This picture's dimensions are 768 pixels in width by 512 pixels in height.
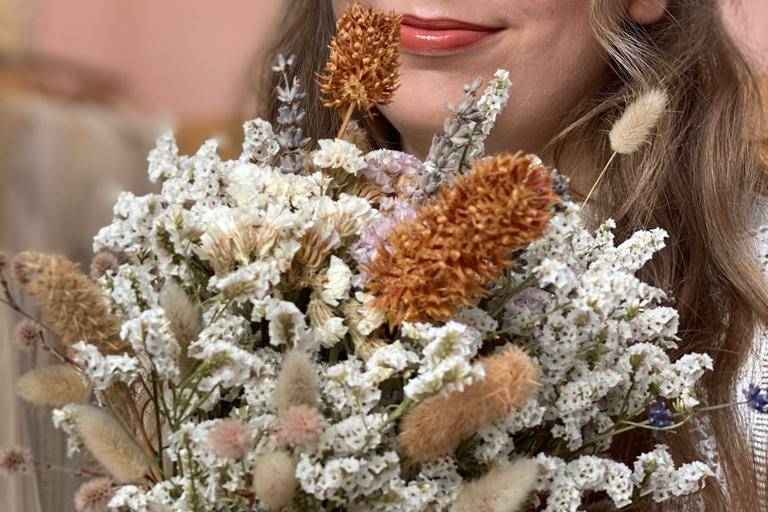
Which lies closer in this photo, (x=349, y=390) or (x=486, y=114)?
(x=349, y=390)

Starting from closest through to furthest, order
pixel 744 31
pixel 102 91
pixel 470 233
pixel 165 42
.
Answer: pixel 470 233 < pixel 744 31 < pixel 102 91 < pixel 165 42

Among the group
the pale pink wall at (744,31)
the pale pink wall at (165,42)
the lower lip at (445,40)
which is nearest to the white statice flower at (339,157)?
the lower lip at (445,40)

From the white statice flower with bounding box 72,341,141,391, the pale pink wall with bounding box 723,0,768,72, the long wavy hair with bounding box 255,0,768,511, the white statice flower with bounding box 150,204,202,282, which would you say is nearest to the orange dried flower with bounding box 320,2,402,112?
the white statice flower with bounding box 150,204,202,282

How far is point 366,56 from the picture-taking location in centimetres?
75

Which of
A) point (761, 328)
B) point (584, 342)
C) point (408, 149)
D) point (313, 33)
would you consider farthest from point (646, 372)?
point (313, 33)

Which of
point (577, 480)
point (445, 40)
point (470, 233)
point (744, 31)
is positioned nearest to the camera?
point (470, 233)

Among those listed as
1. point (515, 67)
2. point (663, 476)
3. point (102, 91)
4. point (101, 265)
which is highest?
point (102, 91)

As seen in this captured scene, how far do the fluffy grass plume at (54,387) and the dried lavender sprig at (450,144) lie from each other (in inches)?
10.2

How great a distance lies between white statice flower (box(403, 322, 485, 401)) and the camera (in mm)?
622

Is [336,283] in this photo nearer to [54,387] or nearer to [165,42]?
[54,387]

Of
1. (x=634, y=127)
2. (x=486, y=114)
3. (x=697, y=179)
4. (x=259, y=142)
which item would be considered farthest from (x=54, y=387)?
(x=697, y=179)

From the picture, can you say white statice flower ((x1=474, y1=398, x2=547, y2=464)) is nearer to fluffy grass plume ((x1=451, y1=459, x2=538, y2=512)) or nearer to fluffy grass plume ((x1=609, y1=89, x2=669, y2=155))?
fluffy grass plume ((x1=451, y1=459, x2=538, y2=512))

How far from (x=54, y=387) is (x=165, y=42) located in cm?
359

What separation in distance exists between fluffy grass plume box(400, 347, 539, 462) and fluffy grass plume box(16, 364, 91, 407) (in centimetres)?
21
